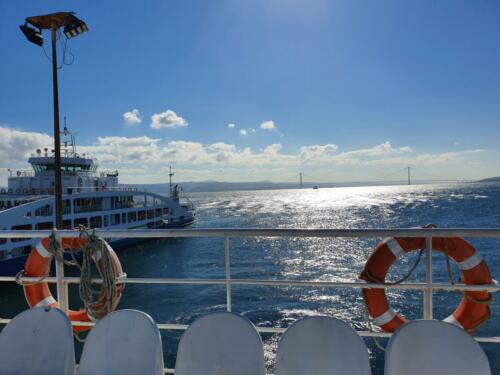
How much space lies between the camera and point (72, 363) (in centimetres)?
177

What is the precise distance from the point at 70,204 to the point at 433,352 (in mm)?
23492

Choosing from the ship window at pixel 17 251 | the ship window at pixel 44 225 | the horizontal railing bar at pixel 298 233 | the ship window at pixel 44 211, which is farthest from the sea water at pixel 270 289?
the horizontal railing bar at pixel 298 233

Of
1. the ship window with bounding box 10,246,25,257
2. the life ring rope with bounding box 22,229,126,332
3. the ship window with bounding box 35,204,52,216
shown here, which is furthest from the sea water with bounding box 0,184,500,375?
the life ring rope with bounding box 22,229,126,332

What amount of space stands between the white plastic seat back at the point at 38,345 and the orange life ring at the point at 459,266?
6.34 feet

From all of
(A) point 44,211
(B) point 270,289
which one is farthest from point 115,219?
(B) point 270,289

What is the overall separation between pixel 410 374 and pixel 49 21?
1074 cm

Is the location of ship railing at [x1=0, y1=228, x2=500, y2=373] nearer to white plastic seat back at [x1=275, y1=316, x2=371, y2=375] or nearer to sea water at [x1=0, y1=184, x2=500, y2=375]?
white plastic seat back at [x1=275, y1=316, x2=371, y2=375]

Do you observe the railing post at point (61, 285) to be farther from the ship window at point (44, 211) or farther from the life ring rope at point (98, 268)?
→ the ship window at point (44, 211)

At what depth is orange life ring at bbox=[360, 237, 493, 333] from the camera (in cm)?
224

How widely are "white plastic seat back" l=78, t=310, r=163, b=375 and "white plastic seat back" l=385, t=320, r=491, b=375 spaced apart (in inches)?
47.2

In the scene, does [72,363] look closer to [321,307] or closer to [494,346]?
[494,346]

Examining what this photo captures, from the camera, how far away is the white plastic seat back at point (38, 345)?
5.76ft

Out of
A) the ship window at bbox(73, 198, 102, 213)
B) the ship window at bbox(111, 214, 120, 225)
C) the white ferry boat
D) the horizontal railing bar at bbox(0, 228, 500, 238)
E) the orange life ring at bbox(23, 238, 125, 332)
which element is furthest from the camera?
the ship window at bbox(111, 214, 120, 225)

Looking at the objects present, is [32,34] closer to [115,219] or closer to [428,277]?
[428,277]
